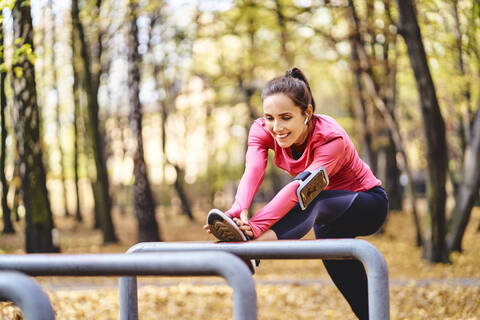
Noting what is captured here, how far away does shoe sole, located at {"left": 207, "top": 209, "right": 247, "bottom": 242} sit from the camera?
2.41 metres

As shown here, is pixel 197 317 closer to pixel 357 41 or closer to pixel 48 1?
pixel 357 41

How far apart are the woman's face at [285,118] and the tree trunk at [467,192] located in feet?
21.9

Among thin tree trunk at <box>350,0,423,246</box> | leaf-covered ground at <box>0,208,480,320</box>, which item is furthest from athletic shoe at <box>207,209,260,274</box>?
thin tree trunk at <box>350,0,423,246</box>

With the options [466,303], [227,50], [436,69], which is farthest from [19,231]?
[466,303]

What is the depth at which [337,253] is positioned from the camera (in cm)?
225

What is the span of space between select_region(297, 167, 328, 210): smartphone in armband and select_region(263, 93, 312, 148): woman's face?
27cm

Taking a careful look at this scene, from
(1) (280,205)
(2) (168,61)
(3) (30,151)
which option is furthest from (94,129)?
(1) (280,205)

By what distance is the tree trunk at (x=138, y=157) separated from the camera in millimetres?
11008

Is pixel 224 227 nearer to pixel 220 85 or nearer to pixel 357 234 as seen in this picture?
pixel 357 234

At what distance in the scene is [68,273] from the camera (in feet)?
6.18

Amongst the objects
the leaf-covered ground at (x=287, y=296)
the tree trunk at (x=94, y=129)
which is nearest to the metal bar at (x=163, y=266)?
the leaf-covered ground at (x=287, y=296)

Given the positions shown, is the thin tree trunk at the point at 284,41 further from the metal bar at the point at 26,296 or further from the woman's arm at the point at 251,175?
the metal bar at the point at 26,296

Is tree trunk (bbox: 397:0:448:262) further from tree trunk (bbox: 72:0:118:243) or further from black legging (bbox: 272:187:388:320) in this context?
tree trunk (bbox: 72:0:118:243)

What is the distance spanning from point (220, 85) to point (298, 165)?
1604 centimetres
